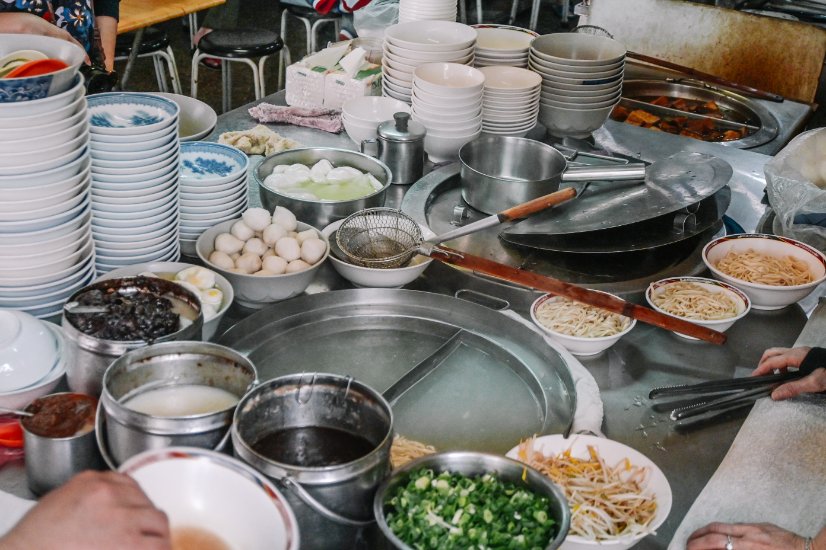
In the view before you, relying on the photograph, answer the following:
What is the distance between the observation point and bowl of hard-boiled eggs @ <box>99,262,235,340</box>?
5.90 feet

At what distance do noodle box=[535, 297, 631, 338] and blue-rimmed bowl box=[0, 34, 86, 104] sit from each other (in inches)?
47.9

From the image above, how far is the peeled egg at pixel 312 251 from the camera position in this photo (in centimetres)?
203

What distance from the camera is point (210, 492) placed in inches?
48.2

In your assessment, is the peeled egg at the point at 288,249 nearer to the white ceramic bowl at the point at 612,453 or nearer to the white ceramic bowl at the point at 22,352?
the white ceramic bowl at the point at 22,352

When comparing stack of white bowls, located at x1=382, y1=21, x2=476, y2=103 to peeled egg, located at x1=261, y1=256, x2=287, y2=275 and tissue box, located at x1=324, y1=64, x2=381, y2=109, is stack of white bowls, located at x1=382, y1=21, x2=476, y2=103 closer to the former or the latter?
tissue box, located at x1=324, y1=64, x2=381, y2=109

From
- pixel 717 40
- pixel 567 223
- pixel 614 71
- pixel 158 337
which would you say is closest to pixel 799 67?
pixel 717 40

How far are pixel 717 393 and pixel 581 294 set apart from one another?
0.39 m

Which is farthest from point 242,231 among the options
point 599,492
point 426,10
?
point 426,10

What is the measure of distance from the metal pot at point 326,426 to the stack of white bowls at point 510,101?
5.79 feet

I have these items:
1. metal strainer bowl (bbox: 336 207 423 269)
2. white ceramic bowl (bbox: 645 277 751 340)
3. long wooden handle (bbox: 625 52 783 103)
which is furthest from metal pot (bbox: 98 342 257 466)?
long wooden handle (bbox: 625 52 783 103)

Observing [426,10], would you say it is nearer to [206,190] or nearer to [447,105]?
[447,105]

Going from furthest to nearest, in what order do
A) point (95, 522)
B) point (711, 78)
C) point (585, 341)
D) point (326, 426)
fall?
point (711, 78) → point (585, 341) → point (326, 426) → point (95, 522)

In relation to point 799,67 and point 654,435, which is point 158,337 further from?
point 799,67

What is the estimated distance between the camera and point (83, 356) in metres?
1.50
